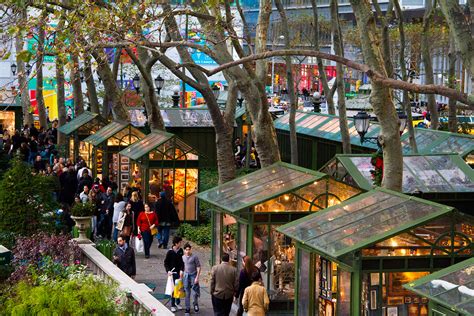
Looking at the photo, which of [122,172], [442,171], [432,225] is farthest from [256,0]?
[432,225]

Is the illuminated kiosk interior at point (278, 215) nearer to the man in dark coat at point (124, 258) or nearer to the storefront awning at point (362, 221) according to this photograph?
the man in dark coat at point (124, 258)

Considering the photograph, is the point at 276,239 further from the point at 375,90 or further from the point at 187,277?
the point at 375,90

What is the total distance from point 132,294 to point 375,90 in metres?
5.73

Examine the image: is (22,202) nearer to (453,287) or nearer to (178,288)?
(178,288)

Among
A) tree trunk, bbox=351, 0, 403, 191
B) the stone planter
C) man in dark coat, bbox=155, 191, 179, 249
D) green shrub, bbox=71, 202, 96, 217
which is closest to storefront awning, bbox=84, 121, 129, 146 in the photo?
man in dark coat, bbox=155, 191, 179, 249

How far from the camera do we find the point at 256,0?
278ft

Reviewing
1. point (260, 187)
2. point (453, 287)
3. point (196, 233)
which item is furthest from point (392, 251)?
point (196, 233)

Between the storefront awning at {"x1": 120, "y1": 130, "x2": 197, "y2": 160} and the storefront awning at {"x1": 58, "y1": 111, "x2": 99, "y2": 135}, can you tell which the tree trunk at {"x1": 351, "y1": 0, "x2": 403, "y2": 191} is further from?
the storefront awning at {"x1": 58, "y1": 111, "x2": 99, "y2": 135}

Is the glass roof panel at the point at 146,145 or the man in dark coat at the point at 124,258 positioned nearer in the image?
the man in dark coat at the point at 124,258

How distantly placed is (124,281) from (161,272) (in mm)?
6674

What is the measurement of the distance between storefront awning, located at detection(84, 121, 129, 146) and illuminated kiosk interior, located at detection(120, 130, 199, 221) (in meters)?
5.13

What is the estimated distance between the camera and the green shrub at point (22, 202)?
18.8m

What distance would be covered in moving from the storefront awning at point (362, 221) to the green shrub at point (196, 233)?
368 inches

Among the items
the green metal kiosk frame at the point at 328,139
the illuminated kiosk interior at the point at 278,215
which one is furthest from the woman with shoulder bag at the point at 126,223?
the green metal kiosk frame at the point at 328,139
